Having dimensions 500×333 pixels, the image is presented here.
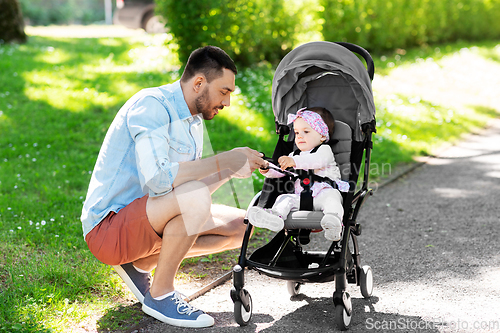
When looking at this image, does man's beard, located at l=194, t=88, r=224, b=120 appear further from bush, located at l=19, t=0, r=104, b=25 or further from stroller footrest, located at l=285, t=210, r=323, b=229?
bush, located at l=19, t=0, r=104, b=25

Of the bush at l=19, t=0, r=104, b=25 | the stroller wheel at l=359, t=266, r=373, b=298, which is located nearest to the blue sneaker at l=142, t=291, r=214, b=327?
the stroller wheel at l=359, t=266, r=373, b=298

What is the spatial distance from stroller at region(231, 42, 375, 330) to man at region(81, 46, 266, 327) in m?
0.37

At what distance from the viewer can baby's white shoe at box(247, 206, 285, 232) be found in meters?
3.05

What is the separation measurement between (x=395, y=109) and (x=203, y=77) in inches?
252

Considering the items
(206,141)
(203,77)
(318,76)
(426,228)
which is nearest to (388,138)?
(426,228)

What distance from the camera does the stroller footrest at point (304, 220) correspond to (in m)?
3.08

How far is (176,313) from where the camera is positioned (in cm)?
308

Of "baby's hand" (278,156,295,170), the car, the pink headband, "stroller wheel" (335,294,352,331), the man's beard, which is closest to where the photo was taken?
"stroller wheel" (335,294,352,331)

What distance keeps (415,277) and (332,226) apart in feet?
3.57

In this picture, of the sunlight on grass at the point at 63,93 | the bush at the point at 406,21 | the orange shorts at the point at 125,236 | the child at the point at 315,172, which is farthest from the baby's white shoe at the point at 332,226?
the bush at the point at 406,21

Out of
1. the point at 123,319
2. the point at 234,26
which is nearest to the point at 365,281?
the point at 123,319

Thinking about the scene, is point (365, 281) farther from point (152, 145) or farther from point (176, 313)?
point (152, 145)

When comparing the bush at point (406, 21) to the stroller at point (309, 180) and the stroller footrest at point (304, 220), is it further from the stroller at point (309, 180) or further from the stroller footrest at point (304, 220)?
the stroller footrest at point (304, 220)

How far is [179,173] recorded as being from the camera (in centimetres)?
304
